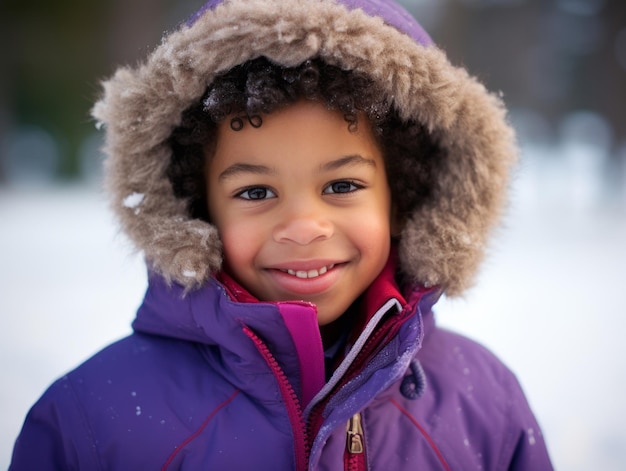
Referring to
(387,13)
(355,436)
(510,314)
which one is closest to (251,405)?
A: (355,436)

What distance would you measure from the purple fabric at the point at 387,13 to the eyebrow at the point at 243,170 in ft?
1.25

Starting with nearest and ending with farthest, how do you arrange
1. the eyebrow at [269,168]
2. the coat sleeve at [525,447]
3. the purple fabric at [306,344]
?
the purple fabric at [306,344] < the eyebrow at [269,168] < the coat sleeve at [525,447]

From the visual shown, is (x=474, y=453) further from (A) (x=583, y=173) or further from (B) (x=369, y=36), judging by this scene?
(A) (x=583, y=173)

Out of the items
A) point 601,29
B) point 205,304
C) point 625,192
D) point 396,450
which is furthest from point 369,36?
point 601,29

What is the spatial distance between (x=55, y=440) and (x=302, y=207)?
0.81 meters

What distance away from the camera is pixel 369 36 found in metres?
1.40

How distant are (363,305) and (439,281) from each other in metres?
0.21

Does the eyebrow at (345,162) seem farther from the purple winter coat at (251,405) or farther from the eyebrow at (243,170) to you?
the purple winter coat at (251,405)

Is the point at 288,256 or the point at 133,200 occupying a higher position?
the point at 133,200

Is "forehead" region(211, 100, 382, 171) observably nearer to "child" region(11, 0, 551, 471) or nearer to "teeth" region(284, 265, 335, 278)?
"child" region(11, 0, 551, 471)

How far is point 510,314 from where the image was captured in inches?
158

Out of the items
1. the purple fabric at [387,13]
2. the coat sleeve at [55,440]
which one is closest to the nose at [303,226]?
the purple fabric at [387,13]

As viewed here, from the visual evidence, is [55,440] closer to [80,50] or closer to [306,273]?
[306,273]

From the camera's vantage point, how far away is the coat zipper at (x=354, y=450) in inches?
55.6
